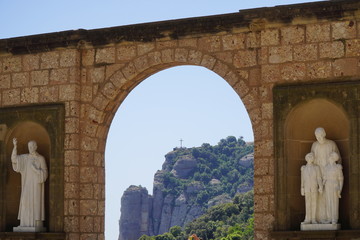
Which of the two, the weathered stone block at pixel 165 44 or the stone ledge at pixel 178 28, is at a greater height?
the stone ledge at pixel 178 28

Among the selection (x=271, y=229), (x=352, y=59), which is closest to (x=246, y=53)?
(x=352, y=59)

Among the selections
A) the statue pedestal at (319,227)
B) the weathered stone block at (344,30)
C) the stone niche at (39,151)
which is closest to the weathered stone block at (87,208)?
the stone niche at (39,151)

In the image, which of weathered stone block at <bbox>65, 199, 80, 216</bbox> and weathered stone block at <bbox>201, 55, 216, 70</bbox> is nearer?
weathered stone block at <bbox>201, 55, 216, 70</bbox>

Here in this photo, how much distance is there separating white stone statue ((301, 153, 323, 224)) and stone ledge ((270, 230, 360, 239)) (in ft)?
0.67

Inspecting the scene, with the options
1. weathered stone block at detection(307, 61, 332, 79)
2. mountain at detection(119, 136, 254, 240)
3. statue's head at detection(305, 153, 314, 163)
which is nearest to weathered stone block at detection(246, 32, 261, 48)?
weathered stone block at detection(307, 61, 332, 79)

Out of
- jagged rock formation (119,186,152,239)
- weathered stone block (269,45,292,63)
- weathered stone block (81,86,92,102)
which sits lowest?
jagged rock formation (119,186,152,239)

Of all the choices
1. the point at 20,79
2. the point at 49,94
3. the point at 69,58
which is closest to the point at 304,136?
the point at 69,58

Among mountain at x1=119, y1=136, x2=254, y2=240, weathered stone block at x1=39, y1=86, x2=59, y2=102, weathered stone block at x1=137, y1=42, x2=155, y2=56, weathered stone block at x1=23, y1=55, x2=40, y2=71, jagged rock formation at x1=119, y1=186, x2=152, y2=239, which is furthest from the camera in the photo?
mountain at x1=119, y1=136, x2=254, y2=240

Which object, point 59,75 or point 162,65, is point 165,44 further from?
point 59,75

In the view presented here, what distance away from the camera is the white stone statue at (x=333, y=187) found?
12.9 meters

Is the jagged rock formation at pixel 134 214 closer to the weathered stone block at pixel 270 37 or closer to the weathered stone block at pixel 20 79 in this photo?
the weathered stone block at pixel 20 79

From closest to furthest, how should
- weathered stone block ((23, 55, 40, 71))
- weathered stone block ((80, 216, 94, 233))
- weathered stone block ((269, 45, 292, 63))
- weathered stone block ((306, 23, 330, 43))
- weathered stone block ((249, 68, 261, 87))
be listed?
weathered stone block ((306, 23, 330, 43)) → weathered stone block ((269, 45, 292, 63)) → weathered stone block ((249, 68, 261, 87)) → weathered stone block ((80, 216, 94, 233)) → weathered stone block ((23, 55, 40, 71))

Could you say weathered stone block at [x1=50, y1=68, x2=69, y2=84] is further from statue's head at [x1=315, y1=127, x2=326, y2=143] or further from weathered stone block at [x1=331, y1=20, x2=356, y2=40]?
weathered stone block at [x1=331, y1=20, x2=356, y2=40]

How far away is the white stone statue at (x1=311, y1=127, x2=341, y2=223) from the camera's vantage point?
13062 mm
